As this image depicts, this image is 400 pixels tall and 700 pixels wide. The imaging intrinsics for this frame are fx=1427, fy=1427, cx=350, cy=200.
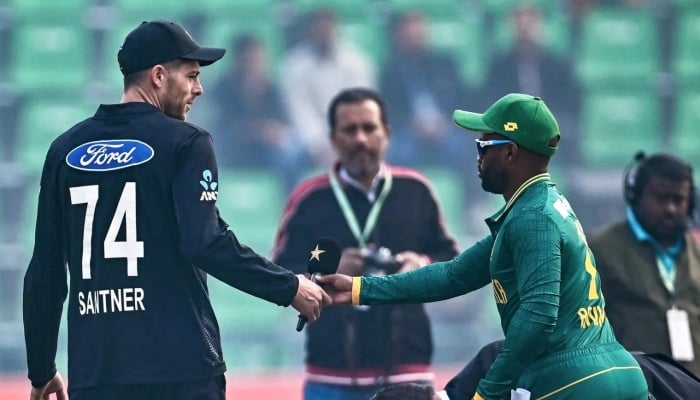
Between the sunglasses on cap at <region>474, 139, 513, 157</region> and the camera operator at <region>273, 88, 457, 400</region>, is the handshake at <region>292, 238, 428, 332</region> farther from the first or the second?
the camera operator at <region>273, 88, 457, 400</region>

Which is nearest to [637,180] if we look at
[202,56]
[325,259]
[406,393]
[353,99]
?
[353,99]

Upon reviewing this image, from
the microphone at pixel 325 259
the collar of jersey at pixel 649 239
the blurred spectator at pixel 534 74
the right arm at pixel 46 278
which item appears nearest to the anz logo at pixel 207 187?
the right arm at pixel 46 278

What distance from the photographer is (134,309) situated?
15.4 feet

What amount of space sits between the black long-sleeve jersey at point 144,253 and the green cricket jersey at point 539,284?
85cm

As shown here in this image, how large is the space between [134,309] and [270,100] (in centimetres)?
951

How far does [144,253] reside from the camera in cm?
470

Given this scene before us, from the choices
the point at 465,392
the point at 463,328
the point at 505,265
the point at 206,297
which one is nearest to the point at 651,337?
the point at 465,392

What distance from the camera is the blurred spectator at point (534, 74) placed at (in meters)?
14.4

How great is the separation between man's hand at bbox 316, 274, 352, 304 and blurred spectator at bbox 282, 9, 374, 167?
860 centimetres

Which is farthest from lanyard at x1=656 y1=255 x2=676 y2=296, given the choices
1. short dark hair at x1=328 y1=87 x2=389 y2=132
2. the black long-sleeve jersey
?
the black long-sleeve jersey

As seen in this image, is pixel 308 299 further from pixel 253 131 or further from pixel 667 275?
pixel 253 131

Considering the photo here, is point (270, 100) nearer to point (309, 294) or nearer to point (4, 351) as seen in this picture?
point (4, 351)

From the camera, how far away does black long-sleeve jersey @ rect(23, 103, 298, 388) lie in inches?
184

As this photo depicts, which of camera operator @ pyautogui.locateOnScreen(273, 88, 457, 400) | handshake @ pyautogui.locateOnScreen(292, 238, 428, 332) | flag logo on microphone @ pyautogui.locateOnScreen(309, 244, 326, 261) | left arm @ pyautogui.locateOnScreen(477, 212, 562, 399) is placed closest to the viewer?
left arm @ pyautogui.locateOnScreen(477, 212, 562, 399)
